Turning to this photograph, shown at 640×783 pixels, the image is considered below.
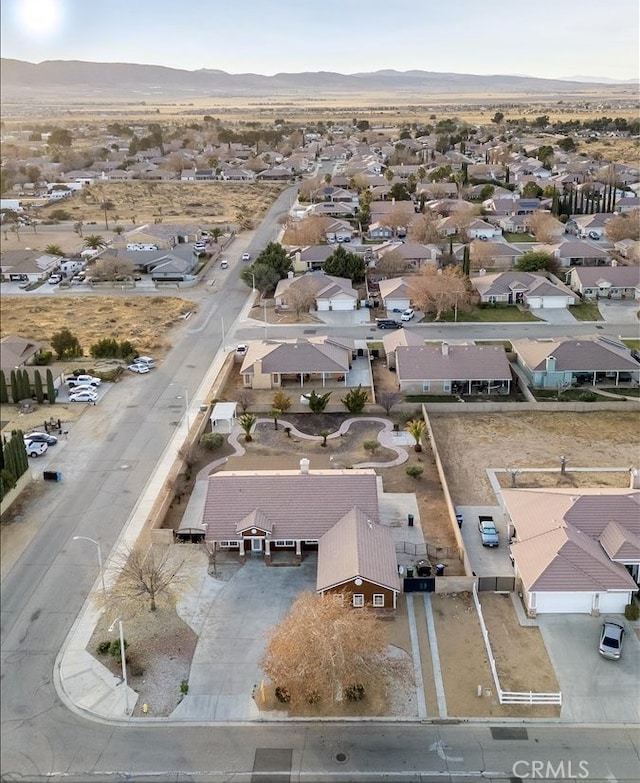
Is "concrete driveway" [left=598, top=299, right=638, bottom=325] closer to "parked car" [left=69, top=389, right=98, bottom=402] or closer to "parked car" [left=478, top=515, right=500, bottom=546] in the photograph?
"parked car" [left=478, top=515, right=500, bottom=546]

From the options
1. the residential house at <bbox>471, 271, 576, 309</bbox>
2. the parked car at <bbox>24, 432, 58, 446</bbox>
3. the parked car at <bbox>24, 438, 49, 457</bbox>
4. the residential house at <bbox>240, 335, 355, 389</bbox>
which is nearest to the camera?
the parked car at <bbox>24, 438, 49, 457</bbox>

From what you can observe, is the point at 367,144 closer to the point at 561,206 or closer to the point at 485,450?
the point at 561,206

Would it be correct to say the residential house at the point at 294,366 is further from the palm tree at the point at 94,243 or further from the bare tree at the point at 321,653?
the palm tree at the point at 94,243

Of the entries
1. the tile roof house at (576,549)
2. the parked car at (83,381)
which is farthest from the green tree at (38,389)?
the tile roof house at (576,549)

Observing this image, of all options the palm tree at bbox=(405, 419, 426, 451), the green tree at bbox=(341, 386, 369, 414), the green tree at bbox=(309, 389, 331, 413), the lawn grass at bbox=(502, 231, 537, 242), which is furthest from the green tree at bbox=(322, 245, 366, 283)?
the palm tree at bbox=(405, 419, 426, 451)

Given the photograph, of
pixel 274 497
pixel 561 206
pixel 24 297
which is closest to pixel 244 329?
pixel 24 297

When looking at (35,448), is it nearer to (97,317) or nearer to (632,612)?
(97,317)
